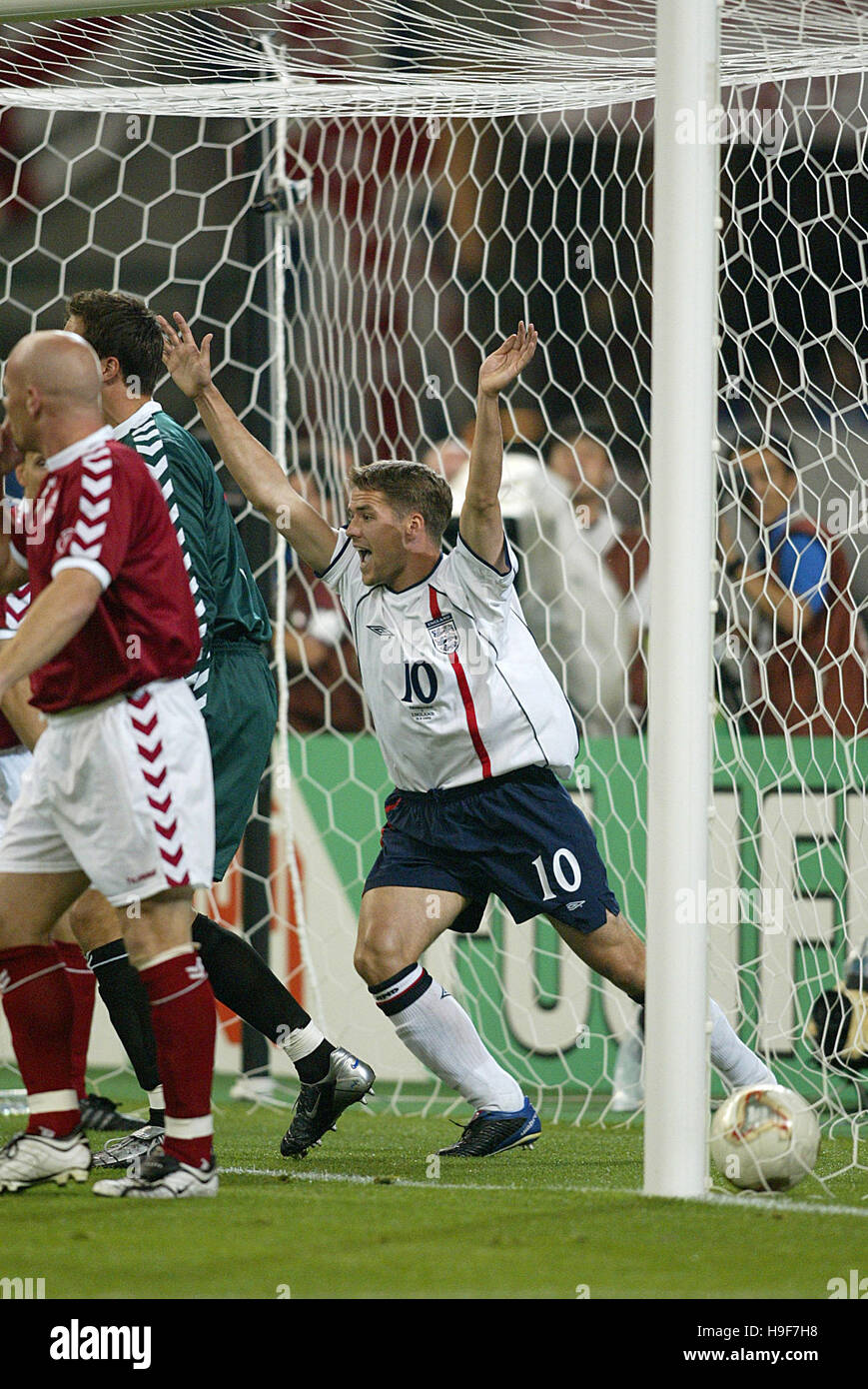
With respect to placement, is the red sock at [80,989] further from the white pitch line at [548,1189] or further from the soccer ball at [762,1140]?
the soccer ball at [762,1140]

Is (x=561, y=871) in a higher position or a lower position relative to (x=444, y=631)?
lower

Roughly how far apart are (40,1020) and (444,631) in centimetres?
134

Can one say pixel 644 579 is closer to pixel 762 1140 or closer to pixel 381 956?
pixel 381 956

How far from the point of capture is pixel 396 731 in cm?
401

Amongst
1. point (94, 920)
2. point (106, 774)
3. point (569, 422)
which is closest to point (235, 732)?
point (94, 920)

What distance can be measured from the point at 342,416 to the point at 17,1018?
389 cm

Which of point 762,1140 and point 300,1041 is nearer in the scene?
point 762,1140

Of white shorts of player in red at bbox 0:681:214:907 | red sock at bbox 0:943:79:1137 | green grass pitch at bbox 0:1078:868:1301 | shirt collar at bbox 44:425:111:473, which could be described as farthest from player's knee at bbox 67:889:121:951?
shirt collar at bbox 44:425:111:473

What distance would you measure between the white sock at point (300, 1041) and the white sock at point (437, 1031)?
171 mm

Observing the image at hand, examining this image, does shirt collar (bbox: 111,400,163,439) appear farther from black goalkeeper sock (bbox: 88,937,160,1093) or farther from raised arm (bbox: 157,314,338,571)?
black goalkeeper sock (bbox: 88,937,160,1093)

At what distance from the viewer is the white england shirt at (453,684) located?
156 inches

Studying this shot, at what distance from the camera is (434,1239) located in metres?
2.81

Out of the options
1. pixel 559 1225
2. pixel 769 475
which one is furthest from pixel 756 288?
pixel 559 1225

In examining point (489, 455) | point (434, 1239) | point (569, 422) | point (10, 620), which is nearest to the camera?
point (434, 1239)
